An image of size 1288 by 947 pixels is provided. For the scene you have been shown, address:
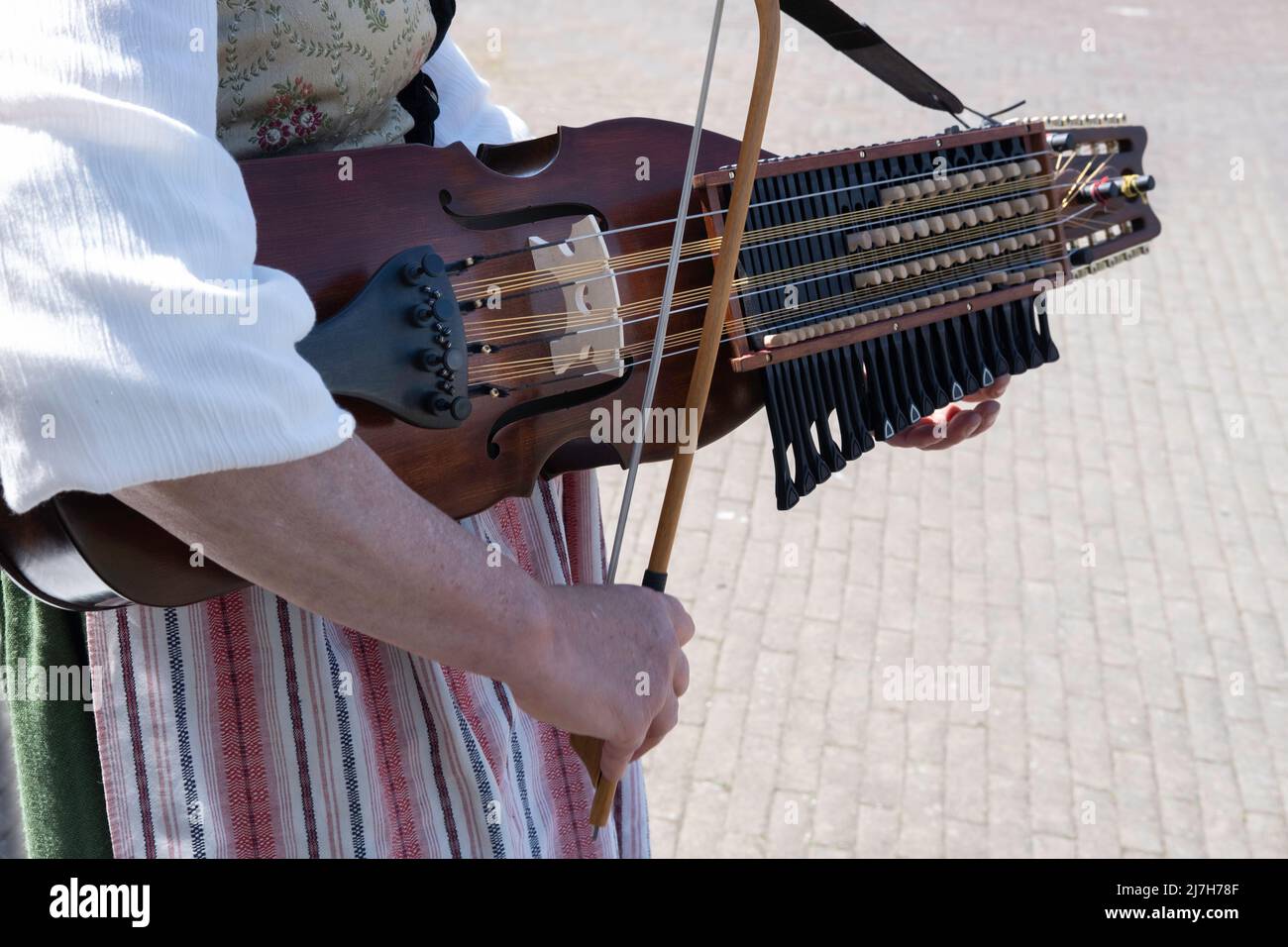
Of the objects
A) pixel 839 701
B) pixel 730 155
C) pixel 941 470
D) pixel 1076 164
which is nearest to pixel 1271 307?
pixel 941 470

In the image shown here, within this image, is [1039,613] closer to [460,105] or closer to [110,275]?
[460,105]

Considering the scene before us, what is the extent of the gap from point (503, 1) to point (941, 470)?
246 inches

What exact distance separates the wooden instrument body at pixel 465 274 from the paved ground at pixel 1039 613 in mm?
1903

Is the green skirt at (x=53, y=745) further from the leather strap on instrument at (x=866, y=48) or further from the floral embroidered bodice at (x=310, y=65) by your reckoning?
the leather strap on instrument at (x=866, y=48)

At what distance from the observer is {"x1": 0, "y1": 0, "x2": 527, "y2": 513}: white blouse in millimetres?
788

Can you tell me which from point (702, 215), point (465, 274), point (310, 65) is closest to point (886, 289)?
point (702, 215)

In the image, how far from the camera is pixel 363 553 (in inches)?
36.5

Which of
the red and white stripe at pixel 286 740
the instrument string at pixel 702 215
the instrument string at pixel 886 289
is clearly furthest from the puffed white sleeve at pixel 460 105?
the red and white stripe at pixel 286 740

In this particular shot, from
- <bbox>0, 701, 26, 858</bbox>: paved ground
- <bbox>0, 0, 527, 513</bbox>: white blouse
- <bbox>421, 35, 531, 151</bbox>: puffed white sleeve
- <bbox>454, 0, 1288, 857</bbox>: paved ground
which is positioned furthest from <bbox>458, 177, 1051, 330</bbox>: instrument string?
<bbox>454, 0, 1288, 857</bbox>: paved ground

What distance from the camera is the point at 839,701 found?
338cm

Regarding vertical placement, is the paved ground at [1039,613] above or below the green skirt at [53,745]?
below

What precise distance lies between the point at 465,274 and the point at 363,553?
421mm

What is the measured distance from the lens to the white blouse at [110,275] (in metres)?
0.79
